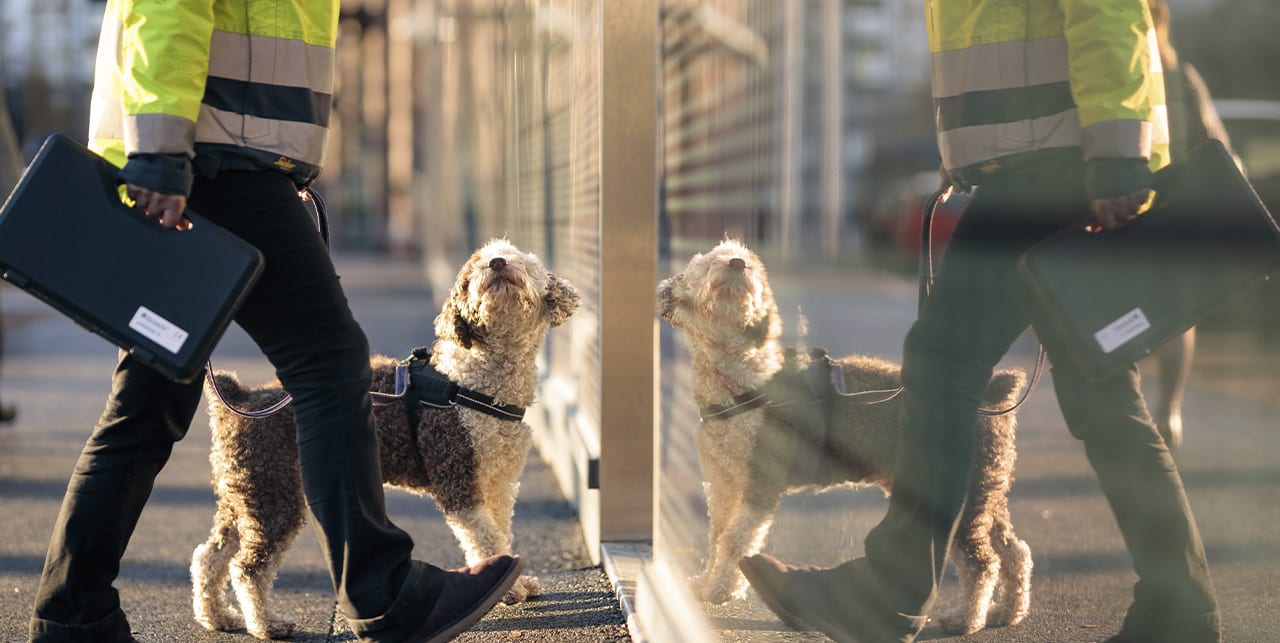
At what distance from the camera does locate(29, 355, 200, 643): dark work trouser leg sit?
9.28 feet

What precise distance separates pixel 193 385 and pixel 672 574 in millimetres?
1318

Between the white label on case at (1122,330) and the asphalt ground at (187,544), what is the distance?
60.6 inches

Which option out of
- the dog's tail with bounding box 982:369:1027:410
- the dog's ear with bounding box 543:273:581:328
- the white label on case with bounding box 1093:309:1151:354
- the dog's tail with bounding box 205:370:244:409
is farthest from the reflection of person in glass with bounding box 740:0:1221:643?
the dog's tail with bounding box 205:370:244:409

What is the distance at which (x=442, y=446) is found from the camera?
372 cm

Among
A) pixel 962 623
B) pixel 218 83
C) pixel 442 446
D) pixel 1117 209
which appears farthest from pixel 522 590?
pixel 1117 209

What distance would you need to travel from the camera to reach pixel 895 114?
4688cm

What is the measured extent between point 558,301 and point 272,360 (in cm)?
116

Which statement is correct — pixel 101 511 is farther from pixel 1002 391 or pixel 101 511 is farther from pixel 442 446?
pixel 1002 391

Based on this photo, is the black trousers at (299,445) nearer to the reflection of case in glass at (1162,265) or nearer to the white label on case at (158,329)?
the white label on case at (158,329)

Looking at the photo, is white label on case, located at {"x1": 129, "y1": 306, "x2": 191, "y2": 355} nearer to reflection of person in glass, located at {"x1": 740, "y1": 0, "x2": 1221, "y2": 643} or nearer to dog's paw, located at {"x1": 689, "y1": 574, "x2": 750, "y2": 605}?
reflection of person in glass, located at {"x1": 740, "y1": 0, "x2": 1221, "y2": 643}

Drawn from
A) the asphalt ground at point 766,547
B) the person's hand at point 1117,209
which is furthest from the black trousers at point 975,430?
the asphalt ground at point 766,547

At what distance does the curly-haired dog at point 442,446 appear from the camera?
350 centimetres

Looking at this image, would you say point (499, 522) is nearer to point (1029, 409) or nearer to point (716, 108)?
point (716, 108)

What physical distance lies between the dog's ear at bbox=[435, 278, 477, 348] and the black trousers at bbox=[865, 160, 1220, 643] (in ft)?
4.63
